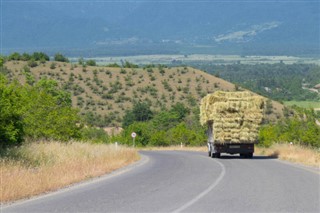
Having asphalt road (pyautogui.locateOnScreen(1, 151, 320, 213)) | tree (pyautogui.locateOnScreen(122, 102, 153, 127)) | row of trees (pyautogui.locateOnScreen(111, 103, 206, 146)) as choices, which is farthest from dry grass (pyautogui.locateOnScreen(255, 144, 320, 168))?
tree (pyautogui.locateOnScreen(122, 102, 153, 127))

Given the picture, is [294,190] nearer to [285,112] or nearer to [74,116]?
[74,116]

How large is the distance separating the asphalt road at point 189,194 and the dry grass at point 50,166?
52 cm

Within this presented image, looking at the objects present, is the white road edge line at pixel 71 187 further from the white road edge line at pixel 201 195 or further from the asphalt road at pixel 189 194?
the white road edge line at pixel 201 195

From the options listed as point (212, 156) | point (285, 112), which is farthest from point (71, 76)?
point (212, 156)

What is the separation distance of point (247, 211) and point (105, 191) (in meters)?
4.92

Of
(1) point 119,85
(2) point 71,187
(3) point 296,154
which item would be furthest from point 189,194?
(1) point 119,85

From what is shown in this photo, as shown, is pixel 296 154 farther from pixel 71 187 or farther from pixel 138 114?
pixel 138 114

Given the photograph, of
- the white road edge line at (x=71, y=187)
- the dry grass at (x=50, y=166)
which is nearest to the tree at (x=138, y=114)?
the dry grass at (x=50, y=166)

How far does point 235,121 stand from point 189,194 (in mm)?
16536

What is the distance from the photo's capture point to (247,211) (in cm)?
1358

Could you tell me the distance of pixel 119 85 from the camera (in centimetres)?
11412

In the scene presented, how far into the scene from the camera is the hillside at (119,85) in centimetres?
10450

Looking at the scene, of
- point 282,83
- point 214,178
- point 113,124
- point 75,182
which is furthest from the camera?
point 282,83

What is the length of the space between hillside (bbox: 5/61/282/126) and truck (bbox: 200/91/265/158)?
2551 inches
